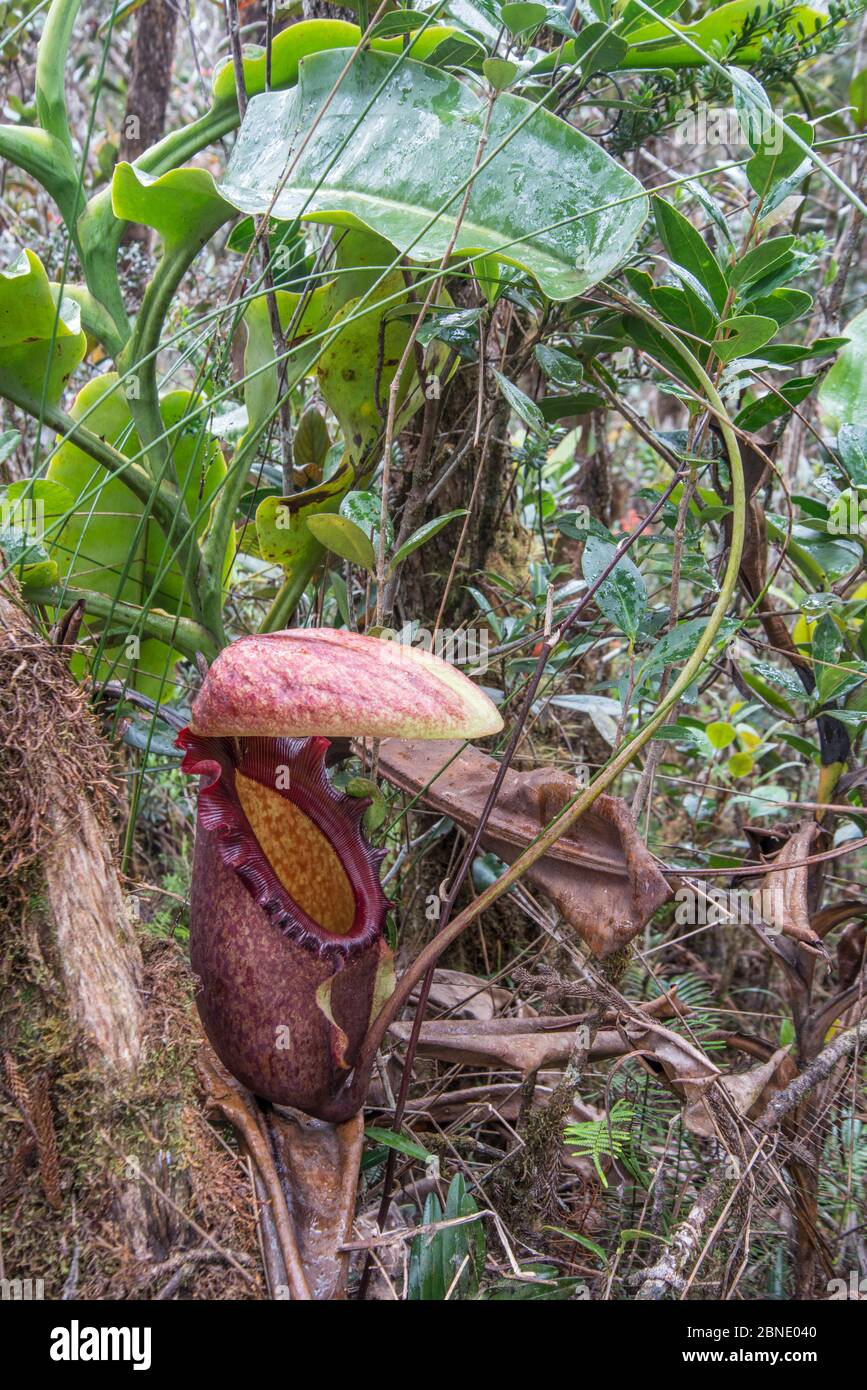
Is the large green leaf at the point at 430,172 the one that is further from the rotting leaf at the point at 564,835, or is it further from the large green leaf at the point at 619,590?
the rotting leaf at the point at 564,835

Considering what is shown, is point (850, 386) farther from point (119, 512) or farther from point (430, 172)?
point (119, 512)

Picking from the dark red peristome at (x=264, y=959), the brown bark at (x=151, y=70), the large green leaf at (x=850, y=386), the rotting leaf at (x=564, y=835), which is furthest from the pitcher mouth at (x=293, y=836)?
the brown bark at (x=151, y=70)

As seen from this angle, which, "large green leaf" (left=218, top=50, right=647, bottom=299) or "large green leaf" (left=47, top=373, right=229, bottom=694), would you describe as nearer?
"large green leaf" (left=218, top=50, right=647, bottom=299)

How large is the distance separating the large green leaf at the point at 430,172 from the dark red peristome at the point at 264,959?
61 centimetres

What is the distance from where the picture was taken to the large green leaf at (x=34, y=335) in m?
1.13

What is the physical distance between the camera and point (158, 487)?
1.27 meters

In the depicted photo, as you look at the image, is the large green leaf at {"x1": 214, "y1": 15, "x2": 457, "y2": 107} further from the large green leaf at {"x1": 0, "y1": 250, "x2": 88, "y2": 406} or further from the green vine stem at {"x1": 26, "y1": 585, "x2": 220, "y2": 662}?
the green vine stem at {"x1": 26, "y1": 585, "x2": 220, "y2": 662}

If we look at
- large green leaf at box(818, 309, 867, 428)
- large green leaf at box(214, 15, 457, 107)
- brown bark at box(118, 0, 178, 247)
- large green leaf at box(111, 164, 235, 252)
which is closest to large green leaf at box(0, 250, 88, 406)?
large green leaf at box(111, 164, 235, 252)

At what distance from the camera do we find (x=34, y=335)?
119 centimetres

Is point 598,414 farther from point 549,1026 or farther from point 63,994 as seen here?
point 63,994

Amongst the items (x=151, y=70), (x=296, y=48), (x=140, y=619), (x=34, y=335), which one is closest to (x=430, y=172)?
(x=296, y=48)

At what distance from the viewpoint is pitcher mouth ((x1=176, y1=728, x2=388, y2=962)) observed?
3.43ft

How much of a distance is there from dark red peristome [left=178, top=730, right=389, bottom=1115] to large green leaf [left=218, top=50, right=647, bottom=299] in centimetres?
61
